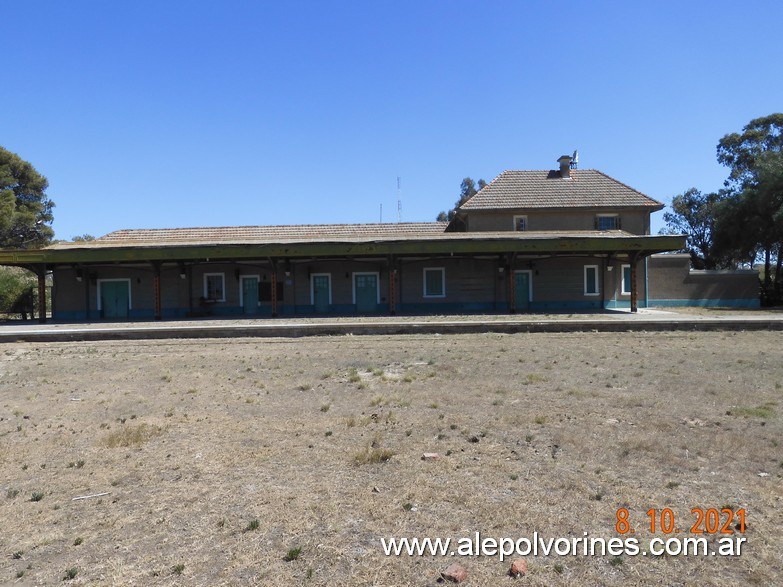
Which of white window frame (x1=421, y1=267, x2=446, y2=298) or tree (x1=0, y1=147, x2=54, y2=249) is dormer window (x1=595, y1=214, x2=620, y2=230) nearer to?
white window frame (x1=421, y1=267, x2=446, y2=298)

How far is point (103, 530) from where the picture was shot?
12.6ft

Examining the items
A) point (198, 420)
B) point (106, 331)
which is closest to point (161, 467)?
point (198, 420)

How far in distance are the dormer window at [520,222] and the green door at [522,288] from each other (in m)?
4.00

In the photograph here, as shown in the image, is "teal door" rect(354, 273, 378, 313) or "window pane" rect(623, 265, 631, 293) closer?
"teal door" rect(354, 273, 378, 313)

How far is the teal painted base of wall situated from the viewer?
28.6 meters

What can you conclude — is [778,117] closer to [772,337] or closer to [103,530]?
[772,337]

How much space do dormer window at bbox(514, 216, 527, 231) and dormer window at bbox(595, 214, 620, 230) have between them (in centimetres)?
378

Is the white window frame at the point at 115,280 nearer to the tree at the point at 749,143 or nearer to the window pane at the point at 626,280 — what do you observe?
the window pane at the point at 626,280

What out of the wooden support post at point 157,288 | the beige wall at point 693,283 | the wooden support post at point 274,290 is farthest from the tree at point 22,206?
the beige wall at point 693,283

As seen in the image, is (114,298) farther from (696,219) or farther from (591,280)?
(696,219)

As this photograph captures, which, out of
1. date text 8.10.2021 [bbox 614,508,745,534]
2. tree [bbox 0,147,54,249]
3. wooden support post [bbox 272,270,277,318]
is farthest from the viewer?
tree [bbox 0,147,54,249]

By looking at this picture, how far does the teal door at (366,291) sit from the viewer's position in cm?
2592

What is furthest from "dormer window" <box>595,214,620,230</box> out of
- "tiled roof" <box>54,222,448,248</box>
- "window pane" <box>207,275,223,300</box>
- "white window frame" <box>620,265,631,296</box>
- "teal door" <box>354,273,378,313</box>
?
"window pane" <box>207,275,223,300</box>

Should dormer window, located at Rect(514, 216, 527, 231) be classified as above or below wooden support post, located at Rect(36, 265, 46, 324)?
above
